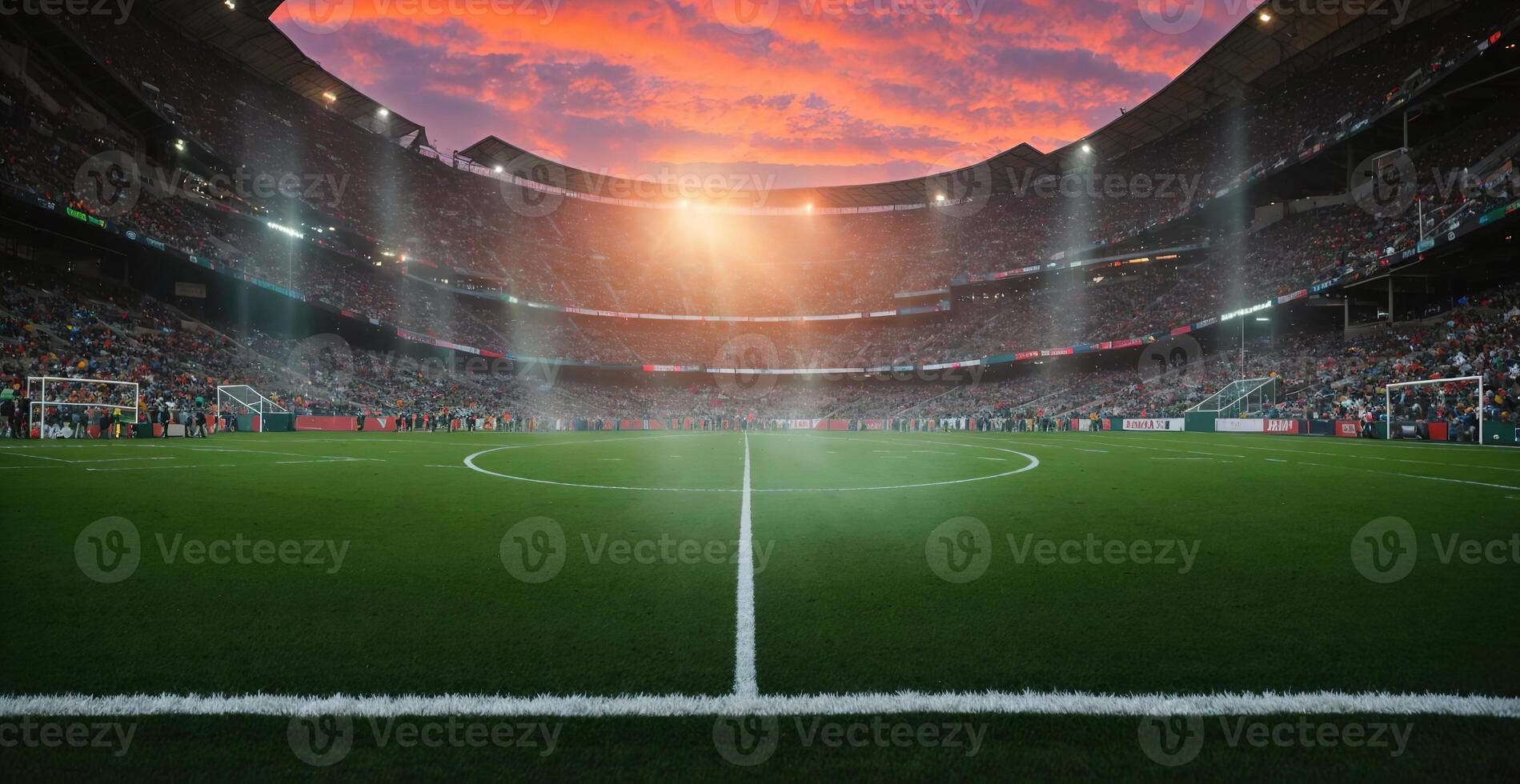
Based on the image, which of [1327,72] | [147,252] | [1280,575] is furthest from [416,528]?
[1327,72]

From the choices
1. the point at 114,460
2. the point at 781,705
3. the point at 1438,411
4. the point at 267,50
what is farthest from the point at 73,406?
the point at 1438,411

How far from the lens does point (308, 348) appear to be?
44156 mm

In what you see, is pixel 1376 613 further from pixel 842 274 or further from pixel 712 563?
pixel 842 274

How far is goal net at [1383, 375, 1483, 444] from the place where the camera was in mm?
22641

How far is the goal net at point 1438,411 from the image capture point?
22641 mm

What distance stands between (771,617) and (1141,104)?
5879 cm

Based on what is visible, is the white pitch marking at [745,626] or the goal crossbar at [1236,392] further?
the goal crossbar at [1236,392]

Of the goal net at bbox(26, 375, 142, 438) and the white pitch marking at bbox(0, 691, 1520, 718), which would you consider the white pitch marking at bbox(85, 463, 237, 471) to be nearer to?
the white pitch marking at bbox(0, 691, 1520, 718)

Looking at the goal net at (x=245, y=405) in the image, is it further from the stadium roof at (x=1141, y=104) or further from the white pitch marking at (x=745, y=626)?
the white pitch marking at (x=745, y=626)

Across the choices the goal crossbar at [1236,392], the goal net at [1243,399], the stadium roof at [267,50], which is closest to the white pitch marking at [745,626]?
the goal net at [1243,399]

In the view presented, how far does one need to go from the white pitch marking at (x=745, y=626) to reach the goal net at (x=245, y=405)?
1380 inches

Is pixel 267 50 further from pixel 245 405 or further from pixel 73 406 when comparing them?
pixel 73 406

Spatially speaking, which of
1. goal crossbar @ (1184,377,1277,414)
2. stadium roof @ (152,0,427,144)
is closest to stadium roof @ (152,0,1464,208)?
stadium roof @ (152,0,427,144)

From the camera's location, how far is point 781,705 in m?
2.45
